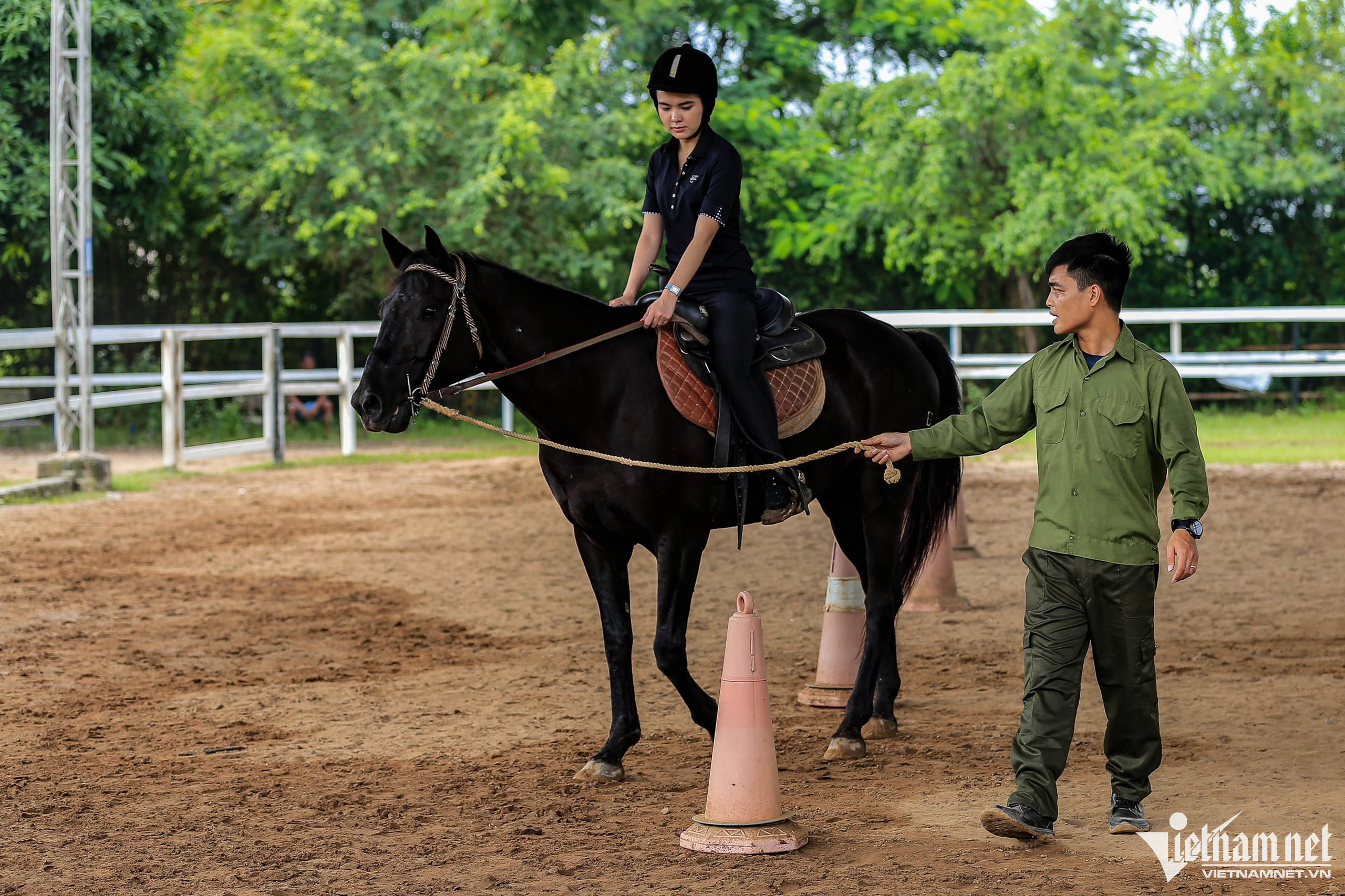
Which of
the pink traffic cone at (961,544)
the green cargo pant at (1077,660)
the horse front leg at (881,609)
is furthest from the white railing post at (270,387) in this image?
the green cargo pant at (1077,660)

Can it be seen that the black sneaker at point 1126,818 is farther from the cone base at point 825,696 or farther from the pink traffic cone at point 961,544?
the pink traffic cone at point 961,544

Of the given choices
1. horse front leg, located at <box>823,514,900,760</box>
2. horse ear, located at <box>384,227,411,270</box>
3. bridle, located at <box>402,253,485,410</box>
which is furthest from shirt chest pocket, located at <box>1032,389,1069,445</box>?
horse ear, located at <box>384,227,411,270</box>

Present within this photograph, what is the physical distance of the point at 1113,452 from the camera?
13.5ft

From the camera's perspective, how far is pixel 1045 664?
4.13 meters

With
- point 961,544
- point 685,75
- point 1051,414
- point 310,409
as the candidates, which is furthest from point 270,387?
point 1051,414

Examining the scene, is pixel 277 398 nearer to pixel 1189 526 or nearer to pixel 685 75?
pixel 685 75

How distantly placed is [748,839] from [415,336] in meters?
2.08

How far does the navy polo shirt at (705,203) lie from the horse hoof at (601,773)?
1.79 meters

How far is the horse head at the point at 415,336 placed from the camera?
490 centimetres

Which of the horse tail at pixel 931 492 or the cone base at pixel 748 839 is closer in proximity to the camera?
the cone base at pixel 748 839

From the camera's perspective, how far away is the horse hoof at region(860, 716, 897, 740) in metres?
5.75

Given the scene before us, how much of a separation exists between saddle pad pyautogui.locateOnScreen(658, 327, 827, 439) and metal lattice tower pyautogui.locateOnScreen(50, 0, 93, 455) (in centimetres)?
999

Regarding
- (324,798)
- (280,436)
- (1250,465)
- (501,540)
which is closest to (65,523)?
(501,540)

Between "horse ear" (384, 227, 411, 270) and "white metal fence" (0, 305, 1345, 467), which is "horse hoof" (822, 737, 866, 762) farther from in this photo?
"white metal fence" (0, 305, 1345, 467)
